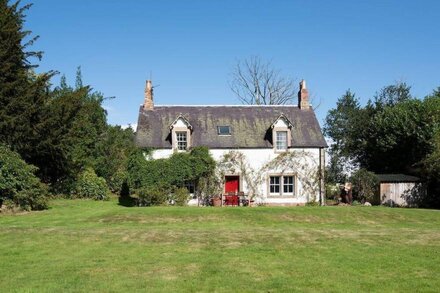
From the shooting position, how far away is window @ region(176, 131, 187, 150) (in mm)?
33781

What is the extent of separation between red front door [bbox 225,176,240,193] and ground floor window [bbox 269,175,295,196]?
2512 mm

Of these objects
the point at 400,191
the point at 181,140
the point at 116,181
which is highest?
the point at 181,140

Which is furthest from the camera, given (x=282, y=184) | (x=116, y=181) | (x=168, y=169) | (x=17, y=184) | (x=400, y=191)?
(x=116, y=181)

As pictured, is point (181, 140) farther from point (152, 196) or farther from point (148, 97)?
point (148, 97)

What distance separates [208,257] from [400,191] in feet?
93.5

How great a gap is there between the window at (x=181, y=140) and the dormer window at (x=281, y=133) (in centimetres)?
671

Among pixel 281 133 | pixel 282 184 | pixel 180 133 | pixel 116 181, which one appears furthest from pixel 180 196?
pixel 116 181

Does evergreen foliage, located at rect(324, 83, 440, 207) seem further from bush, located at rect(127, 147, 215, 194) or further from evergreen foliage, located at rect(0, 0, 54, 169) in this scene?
evergreen foliage, located at rect(0, 0, 54, 169)

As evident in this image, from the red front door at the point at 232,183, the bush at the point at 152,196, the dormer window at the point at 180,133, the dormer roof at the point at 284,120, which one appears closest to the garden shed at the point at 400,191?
the dormer roof at the point at 284,120

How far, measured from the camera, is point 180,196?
31.9 m

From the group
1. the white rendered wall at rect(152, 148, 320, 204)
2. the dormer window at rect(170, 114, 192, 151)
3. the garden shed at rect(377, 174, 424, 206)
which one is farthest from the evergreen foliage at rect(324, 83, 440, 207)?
the dormer window at rect(170, 114, 192, 151)

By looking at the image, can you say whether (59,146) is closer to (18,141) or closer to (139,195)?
(18,141)

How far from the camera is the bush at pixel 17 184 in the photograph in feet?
85.4

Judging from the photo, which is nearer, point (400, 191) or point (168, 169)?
point (168, 169)
